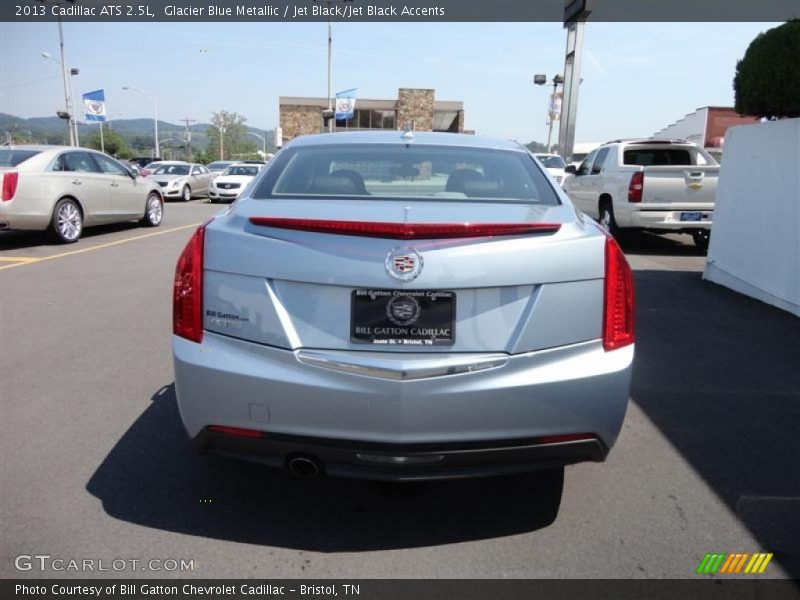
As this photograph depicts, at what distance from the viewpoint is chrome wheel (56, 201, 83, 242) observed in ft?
34.5

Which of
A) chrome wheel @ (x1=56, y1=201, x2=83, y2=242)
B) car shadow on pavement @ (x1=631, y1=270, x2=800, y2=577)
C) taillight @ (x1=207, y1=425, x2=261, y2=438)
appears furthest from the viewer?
chrome wheel @ (x1=56, y1=201, x2=83, y2=242)

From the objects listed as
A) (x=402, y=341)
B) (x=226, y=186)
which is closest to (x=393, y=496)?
(x=402, y=341)

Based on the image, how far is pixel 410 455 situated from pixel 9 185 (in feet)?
31.7

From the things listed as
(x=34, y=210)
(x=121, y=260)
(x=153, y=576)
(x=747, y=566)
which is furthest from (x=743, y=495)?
(x=34, y=210)

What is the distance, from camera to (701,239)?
1100 cm

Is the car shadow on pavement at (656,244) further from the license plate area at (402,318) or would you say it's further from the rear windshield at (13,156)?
the rear windshield at (13,156)

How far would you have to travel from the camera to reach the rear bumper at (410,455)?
235cm

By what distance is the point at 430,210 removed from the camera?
2.49 m

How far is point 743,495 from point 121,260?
850 centimetres

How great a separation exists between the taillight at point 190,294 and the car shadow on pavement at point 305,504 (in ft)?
2.88

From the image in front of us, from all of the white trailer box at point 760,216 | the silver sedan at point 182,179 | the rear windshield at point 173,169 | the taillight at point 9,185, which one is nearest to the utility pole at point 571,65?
the white trailer box at point 760,216

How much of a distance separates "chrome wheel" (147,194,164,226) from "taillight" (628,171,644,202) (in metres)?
9.53

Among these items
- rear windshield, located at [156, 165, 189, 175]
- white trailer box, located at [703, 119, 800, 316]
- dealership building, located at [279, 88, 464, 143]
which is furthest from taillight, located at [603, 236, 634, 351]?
dealership building, located at [279, 88, 464, 143]

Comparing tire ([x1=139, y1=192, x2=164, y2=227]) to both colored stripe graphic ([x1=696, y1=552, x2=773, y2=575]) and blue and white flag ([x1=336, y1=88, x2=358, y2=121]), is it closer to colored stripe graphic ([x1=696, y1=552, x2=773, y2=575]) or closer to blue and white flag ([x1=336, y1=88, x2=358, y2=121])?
colored stripe graphic ([x1=696, y1=552, x2=773, y2=575])
